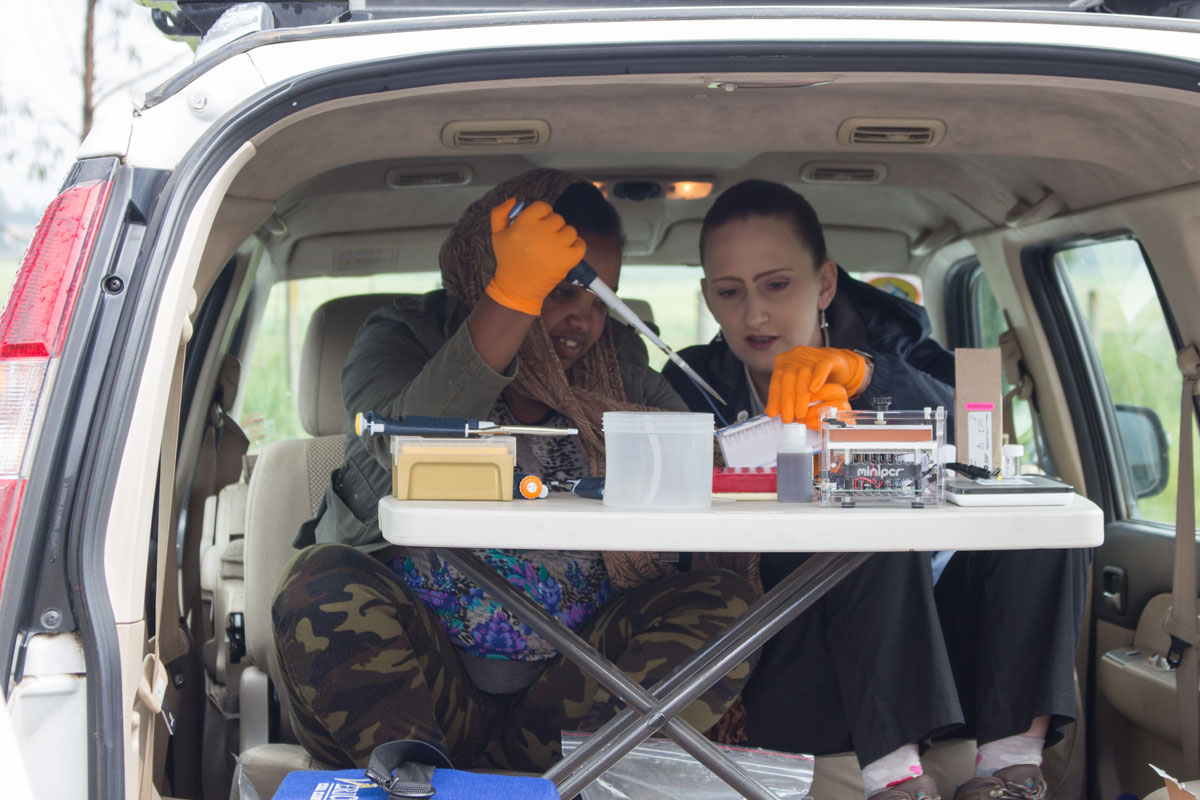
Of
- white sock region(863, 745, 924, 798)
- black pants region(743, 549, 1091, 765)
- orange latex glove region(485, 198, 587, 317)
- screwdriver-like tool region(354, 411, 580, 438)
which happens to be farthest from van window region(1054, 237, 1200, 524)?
screwdriver-like tool region(354, 411, 580, 438)

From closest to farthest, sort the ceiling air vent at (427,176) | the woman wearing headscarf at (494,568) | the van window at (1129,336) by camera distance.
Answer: the woman wearing headscarf at (494,568) < the van window at (1129,336) < the ceiling air vent at (427,176)

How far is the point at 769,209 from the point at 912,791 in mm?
1236

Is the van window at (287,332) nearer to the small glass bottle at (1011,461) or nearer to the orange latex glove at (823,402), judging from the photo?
the orange latex glove at (823,402)

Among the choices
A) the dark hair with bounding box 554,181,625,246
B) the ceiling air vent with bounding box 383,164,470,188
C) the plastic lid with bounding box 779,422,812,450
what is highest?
the ceiling air vent with bounding box 383,164,470,188

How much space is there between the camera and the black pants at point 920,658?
1708mm

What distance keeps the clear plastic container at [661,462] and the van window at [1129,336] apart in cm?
121

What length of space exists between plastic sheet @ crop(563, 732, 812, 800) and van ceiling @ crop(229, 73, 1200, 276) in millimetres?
1089

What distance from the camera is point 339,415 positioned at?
260 cm

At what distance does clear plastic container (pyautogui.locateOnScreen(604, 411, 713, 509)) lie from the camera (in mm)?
1286

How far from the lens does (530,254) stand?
157 centimetres

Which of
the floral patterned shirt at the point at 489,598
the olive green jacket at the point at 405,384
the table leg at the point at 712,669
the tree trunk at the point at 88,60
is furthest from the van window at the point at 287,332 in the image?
the tree trunk at the point at 88,60

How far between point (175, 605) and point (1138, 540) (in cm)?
196

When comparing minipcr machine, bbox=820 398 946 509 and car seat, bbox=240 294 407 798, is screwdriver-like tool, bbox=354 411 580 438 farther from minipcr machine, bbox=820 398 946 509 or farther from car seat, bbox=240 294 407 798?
car seat, bbox=240 294 407 798

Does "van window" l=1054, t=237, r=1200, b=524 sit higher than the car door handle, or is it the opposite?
"van window" l=1054, t=237, r=1200, b=524
